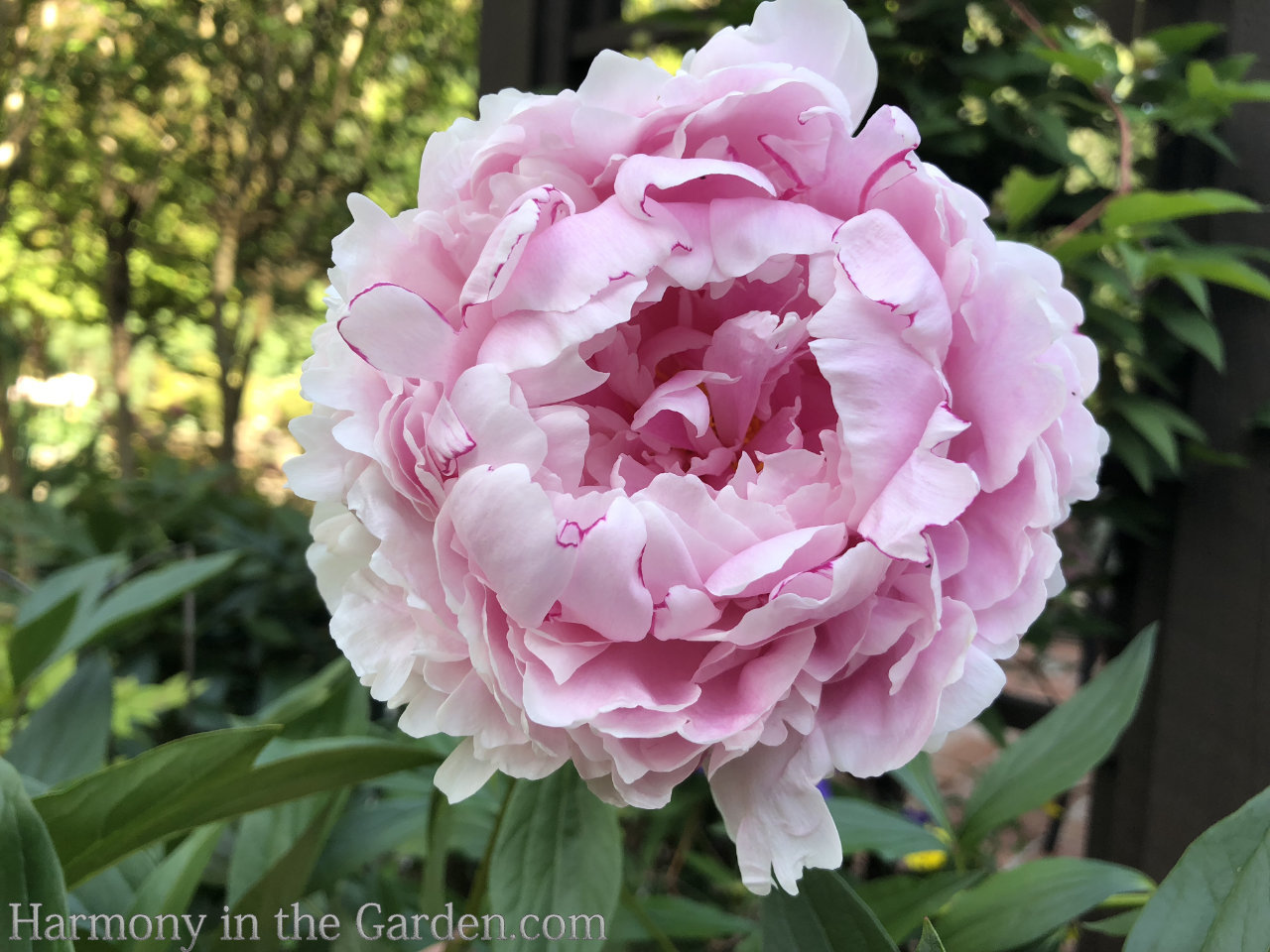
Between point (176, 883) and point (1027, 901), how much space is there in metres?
0.35

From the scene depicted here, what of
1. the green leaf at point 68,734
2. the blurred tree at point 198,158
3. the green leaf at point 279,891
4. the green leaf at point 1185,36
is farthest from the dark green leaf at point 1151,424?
the blurred tree at point 198,158

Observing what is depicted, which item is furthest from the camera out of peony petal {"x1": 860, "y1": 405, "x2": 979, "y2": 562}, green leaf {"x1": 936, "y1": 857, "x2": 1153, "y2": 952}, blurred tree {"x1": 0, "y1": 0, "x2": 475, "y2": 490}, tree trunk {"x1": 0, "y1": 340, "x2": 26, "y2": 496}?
blurred tree {"x1": 0, "y1": 0, "x2": 475, "y2": 490}

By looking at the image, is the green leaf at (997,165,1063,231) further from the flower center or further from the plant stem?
the flower center

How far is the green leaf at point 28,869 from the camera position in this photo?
9.4 inches

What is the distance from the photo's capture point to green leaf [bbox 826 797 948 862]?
44 cm

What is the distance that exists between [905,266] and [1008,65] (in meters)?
0.55

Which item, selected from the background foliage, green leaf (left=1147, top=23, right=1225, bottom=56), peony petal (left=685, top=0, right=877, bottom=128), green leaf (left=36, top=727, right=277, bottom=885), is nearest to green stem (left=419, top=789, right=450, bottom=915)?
the background foliage

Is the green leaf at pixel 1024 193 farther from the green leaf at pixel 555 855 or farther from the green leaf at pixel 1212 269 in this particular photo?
the green leaf at pixel 555 855

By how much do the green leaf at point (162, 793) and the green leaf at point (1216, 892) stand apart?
0.28 m

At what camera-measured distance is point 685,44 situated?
2.61 ft

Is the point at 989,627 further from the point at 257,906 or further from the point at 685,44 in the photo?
the point at 685,44

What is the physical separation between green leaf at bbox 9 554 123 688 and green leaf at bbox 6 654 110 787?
4 centimetres

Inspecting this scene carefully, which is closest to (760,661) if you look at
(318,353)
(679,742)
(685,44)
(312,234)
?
(679,742)

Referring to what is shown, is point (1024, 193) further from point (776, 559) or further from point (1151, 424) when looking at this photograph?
point (776, 559)
